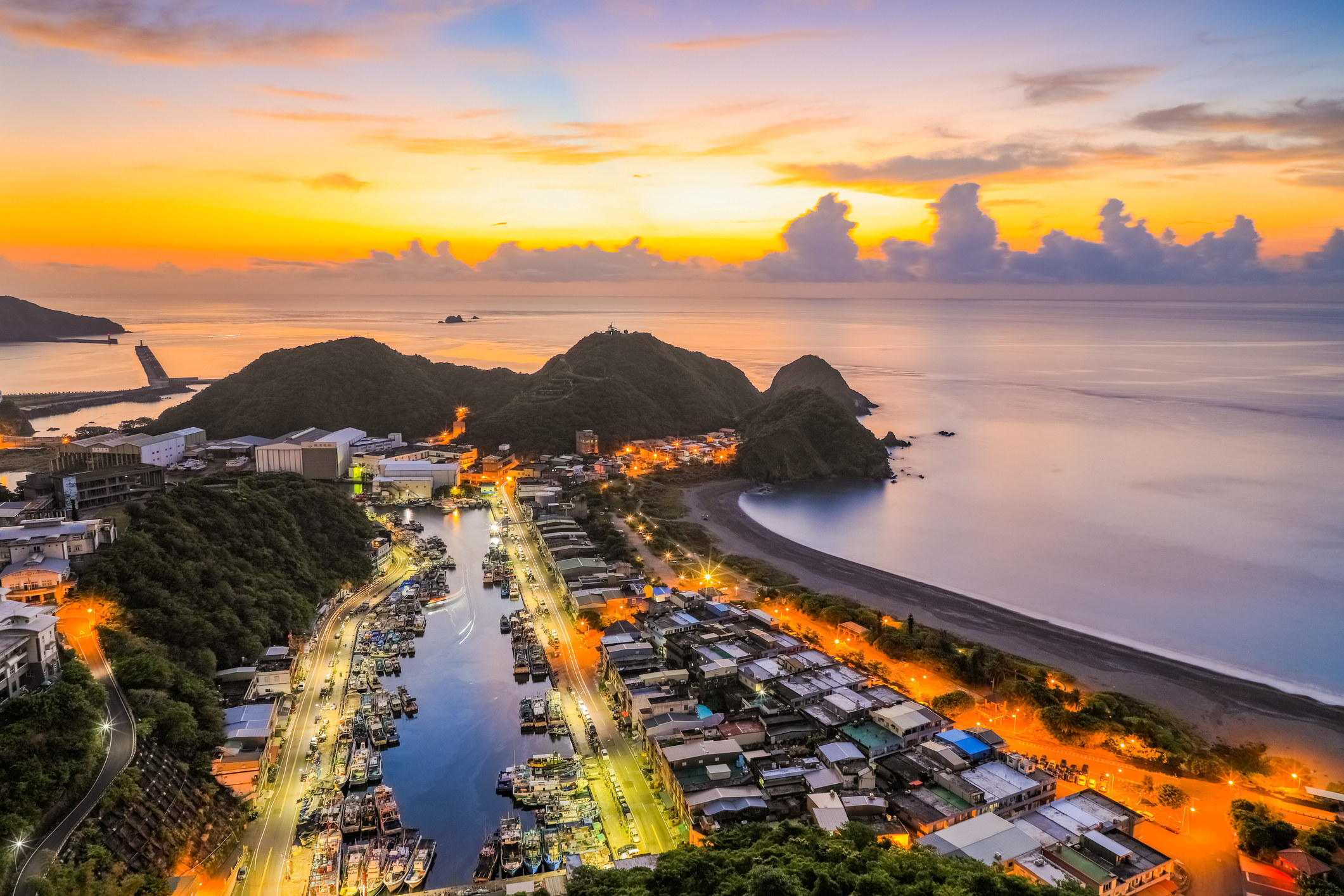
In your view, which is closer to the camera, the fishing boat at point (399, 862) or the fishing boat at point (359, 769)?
the fishing boat at point (399, 862)

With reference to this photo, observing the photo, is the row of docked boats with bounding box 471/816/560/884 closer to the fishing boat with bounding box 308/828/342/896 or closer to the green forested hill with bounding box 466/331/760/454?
the fishing boat with bounding box 308/828/342/896

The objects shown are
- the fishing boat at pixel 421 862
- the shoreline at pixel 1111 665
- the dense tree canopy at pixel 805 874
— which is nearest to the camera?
the dense tree canopy at pixel 805 874

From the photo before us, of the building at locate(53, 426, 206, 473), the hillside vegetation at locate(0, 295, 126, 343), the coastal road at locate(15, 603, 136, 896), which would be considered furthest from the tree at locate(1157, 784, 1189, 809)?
the hillside vegetation at locate(0, 295, 126, 343)

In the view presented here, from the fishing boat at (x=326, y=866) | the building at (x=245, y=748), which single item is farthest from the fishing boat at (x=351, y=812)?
the building at (x=245, y=748)

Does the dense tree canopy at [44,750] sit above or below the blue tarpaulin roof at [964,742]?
above

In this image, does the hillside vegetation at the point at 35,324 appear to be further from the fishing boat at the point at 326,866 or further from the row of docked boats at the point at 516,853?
the row of docked boats at the point at 516,853

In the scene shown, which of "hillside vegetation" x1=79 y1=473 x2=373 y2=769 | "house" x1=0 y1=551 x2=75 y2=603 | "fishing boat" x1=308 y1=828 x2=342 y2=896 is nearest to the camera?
"fishing boat" x1=308 y1=828 x2=342 y2=896

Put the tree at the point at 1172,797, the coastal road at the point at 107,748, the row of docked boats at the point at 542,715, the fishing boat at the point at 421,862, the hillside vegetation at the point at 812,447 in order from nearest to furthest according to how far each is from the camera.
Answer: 1. the coastal road at the point at 107,748
2. the fishing boat at the point at 421,862
3. the tree at the point at 1172,797
4. the row of docked boats at the point at 542,715
5. the hillside vegetation at the point at 812,447
